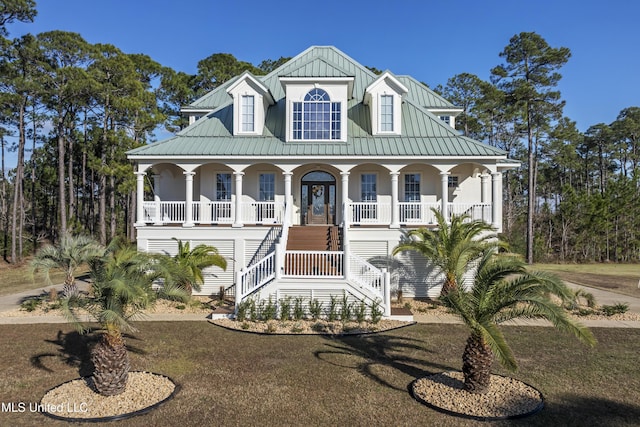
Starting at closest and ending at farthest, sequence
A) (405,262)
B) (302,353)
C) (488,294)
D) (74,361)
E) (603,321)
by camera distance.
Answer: (488,294) → (74,361) → (302,353) → (603,321) → (405,262)

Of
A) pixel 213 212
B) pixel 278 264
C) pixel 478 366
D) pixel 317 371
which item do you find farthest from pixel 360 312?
pixel 213 212

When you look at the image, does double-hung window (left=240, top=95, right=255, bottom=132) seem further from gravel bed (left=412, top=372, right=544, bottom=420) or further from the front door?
gravel bed (left=412, top=372, right=544, bottom=420)

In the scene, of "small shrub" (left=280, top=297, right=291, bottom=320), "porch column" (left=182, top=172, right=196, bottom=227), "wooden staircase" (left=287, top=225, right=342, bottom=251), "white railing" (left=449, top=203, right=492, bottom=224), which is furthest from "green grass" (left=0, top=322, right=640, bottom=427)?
"white railing" (left=449, top=203, right=492, bottom=224)

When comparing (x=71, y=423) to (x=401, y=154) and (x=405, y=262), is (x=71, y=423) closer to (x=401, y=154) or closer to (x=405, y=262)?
(x=405, y=262)

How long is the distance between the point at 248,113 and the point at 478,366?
1503 centimetres

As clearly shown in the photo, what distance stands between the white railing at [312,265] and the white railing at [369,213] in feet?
12.1

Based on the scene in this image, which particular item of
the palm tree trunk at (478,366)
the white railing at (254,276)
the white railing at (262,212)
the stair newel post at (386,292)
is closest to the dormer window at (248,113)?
the white railing at (262,212)

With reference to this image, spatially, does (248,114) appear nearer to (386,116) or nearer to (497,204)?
(386,116)

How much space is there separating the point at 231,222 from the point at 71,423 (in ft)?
37.6

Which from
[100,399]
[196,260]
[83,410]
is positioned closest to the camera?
[83,410]

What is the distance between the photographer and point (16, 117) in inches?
1104

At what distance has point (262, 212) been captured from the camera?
56.6ft

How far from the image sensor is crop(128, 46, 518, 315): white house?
16391mm

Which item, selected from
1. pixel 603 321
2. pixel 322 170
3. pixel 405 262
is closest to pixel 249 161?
pixel 322 170
